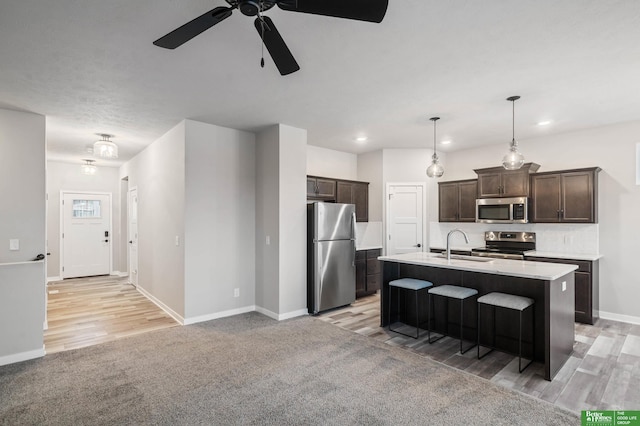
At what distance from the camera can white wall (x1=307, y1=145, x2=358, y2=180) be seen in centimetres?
630

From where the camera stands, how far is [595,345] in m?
3.73

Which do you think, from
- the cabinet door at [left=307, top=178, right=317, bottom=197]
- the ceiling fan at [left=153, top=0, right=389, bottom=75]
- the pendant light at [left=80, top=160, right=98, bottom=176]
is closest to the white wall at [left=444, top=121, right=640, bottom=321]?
the cabinet door at [left=307, top=178, right=317, bottom=197]

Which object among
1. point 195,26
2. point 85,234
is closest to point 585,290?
point 195,26

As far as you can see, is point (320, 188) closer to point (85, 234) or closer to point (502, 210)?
point (502, 210)

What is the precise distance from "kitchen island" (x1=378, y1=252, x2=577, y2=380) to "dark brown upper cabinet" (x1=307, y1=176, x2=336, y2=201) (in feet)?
6.26

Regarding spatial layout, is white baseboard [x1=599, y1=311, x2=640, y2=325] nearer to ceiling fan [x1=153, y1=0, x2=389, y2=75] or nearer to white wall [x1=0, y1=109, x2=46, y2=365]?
ceiling fan [x1=153, y1=0, x2=389, y2=75]

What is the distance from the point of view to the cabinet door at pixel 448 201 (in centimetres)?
623

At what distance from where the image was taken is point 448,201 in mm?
6328

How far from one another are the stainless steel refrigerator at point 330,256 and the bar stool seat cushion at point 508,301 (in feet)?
7.66

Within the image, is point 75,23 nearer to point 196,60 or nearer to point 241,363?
point 196,60

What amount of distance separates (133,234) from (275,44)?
6504 millimetres

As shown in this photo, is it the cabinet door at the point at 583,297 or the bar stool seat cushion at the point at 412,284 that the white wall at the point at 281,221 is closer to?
the bar stool seat cushion at the point at 412,284

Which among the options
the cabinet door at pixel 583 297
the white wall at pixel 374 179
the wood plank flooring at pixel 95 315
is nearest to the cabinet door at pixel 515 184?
the cabinet door at pixel 583 297

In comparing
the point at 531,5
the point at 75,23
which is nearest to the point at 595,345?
the point at 531,5
